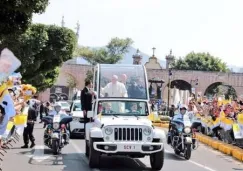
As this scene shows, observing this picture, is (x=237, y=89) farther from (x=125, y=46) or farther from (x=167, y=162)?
(x=167, y=162)

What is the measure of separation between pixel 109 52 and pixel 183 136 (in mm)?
74445

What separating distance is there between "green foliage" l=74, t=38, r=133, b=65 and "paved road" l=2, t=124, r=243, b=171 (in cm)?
7039

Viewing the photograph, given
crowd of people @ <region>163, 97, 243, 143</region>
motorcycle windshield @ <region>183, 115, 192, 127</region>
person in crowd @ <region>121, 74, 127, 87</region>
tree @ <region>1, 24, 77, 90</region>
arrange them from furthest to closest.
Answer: tree @ <region>1, 24, 77, 90</region>
crowd of people @ <region>163, 97, 243, 143</region>
motorcycle windshield @ <region>183, 115, 192, 127</region>
person in crowd @ <region>121, 74, 127, 87</region>

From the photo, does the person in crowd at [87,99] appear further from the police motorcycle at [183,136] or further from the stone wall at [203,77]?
the stone wall at [203,77]

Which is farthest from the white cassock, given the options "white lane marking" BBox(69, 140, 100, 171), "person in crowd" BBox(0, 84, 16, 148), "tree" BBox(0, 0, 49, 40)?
"person in crowd" BBox(0, 84, 16, 148)

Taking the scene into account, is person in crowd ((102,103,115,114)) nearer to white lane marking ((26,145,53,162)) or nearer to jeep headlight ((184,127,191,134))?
white lane marking ((26,145,53,162))

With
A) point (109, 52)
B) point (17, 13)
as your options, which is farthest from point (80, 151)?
point (109, 52)

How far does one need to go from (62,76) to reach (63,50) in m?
38.6

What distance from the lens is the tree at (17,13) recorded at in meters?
16.0

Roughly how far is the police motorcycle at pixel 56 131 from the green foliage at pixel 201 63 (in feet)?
249

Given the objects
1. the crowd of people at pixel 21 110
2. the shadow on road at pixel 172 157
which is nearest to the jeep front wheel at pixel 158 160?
the shadow on road at pixel 172 157

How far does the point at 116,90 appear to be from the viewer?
571 inches

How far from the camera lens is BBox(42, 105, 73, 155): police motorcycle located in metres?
15.8

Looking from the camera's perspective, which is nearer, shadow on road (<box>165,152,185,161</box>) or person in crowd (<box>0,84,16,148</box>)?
person in crowd (<box>0,84,16,148</box>)
